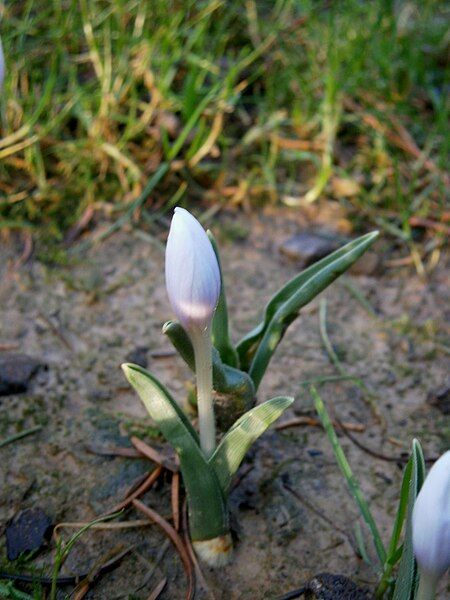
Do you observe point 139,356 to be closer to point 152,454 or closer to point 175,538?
point 152,454

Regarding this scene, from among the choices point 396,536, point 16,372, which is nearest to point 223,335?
point 396,536

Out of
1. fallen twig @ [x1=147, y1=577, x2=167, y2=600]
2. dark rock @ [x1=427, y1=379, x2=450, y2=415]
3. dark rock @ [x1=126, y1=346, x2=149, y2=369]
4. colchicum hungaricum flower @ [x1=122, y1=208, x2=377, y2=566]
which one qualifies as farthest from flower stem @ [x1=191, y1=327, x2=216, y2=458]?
dark rock @ [x1=427, y1=379, x2=450, y2=415]

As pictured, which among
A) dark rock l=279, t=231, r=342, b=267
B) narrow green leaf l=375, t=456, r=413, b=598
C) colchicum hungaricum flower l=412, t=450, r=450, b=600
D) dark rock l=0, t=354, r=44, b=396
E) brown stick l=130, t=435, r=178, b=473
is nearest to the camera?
colchicum hungaricum flower l=412, t=450, r=450, b=600

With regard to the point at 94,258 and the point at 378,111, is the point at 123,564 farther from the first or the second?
the point at 378,111

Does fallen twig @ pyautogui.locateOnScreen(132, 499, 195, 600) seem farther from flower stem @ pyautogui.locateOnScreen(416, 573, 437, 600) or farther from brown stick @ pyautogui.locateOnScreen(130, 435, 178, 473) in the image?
flower stem @ pyautogui.locateOnScreen(416, 573, 437, 600)

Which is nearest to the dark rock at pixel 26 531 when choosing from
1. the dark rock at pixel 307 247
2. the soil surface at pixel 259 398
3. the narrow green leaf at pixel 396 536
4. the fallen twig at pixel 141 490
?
the soil surface at pixel 259 398

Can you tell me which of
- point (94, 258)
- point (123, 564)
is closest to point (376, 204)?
point (94, 258)
